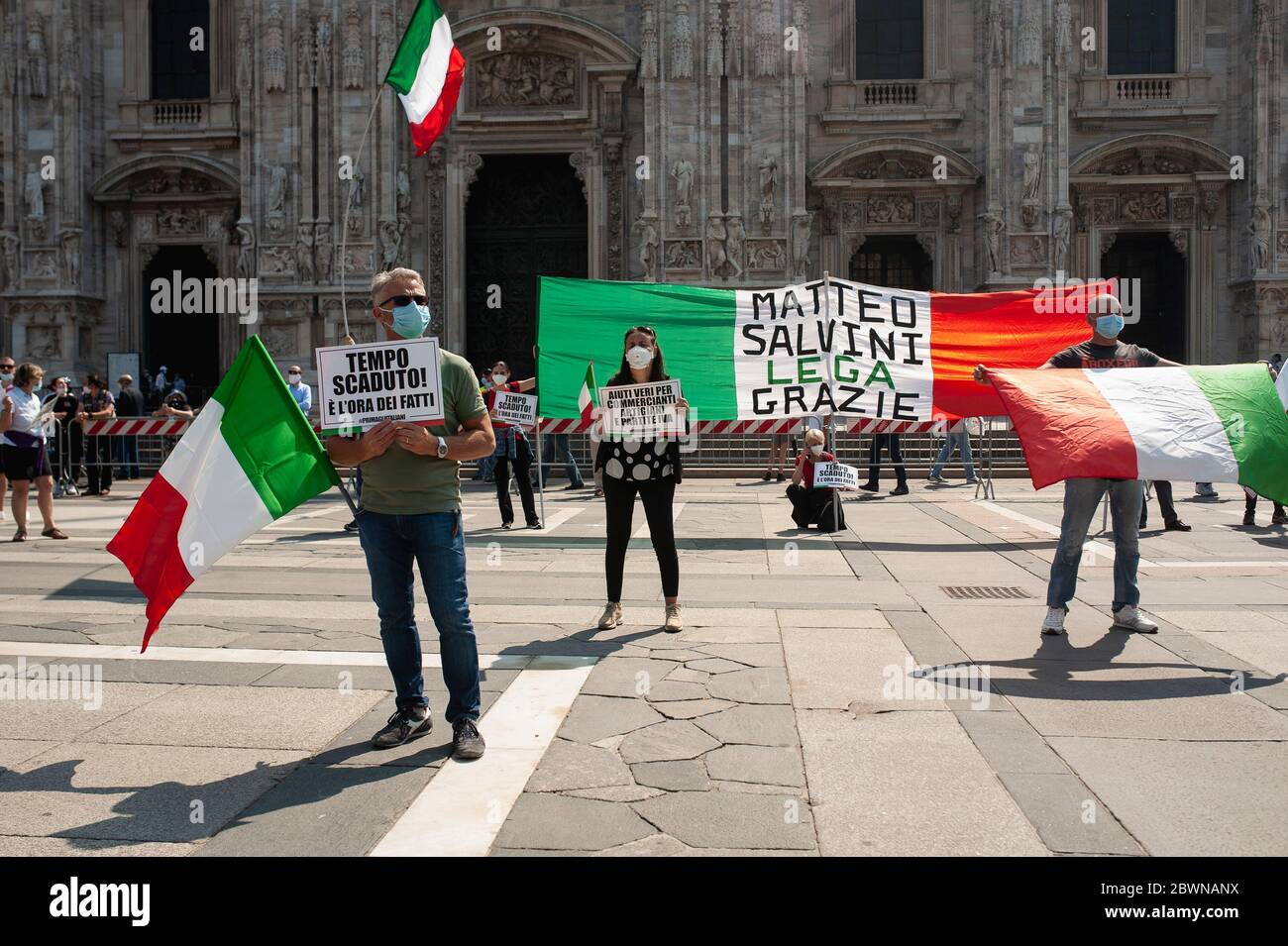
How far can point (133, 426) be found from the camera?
2019cm

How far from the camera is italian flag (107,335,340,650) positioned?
552 cm

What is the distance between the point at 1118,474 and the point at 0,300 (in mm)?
27619

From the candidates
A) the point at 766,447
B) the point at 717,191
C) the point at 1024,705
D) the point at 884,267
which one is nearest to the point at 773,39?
the point at 717,191

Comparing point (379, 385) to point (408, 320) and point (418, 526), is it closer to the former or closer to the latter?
point (408, 320)

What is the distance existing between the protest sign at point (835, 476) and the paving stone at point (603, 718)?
7636mm

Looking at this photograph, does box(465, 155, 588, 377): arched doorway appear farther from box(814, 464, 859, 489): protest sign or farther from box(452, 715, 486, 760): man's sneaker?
box(452, 715, 486, 760): man's sneaker

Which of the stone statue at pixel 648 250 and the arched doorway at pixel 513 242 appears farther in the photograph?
the arched doorway at pixel 513 242

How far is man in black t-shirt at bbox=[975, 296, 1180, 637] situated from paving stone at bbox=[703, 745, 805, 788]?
10.6 feet

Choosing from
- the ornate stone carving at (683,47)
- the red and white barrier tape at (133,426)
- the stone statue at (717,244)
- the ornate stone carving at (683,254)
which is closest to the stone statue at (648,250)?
the ornate stone carving at (683,254)

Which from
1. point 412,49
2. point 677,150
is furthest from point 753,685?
point 677,150

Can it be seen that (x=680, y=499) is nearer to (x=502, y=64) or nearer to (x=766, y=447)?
(x=766, y=447)

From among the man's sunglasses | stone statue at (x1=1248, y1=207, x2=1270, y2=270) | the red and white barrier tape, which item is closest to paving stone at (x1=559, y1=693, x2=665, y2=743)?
the man's sunglasses

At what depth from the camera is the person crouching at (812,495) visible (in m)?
13.6

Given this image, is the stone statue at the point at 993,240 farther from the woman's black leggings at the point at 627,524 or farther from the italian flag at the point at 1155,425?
the woman's black leggings at the point at 627,524
